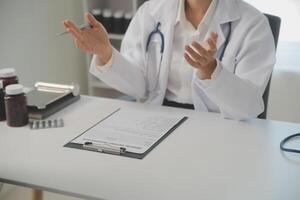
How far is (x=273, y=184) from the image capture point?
3.05ft

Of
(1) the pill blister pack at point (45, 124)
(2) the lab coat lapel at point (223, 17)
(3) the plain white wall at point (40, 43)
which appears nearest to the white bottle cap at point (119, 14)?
(3) the plain white wall at point (40, 43)

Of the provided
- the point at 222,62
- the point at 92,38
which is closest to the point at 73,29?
the point at 92,38

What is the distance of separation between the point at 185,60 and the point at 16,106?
0.47 meters

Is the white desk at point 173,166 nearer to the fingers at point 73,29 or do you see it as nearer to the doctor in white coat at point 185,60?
the doctor in white coat at point 185,60

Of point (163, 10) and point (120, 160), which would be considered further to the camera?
point (163, 10)

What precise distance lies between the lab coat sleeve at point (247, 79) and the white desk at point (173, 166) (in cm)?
6

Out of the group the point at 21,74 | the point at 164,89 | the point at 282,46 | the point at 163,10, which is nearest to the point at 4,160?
the point at 164,89

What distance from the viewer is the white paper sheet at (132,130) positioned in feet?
3.65

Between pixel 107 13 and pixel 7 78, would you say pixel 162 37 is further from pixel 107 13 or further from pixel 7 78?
pixel 107 13

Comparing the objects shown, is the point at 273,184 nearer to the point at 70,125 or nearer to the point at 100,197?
the point at 100,197

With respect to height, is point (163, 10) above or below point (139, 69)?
above

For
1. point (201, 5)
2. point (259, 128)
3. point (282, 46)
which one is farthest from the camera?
point (282, 46)

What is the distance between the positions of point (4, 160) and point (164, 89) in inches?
25.2

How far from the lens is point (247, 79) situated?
1.33m
